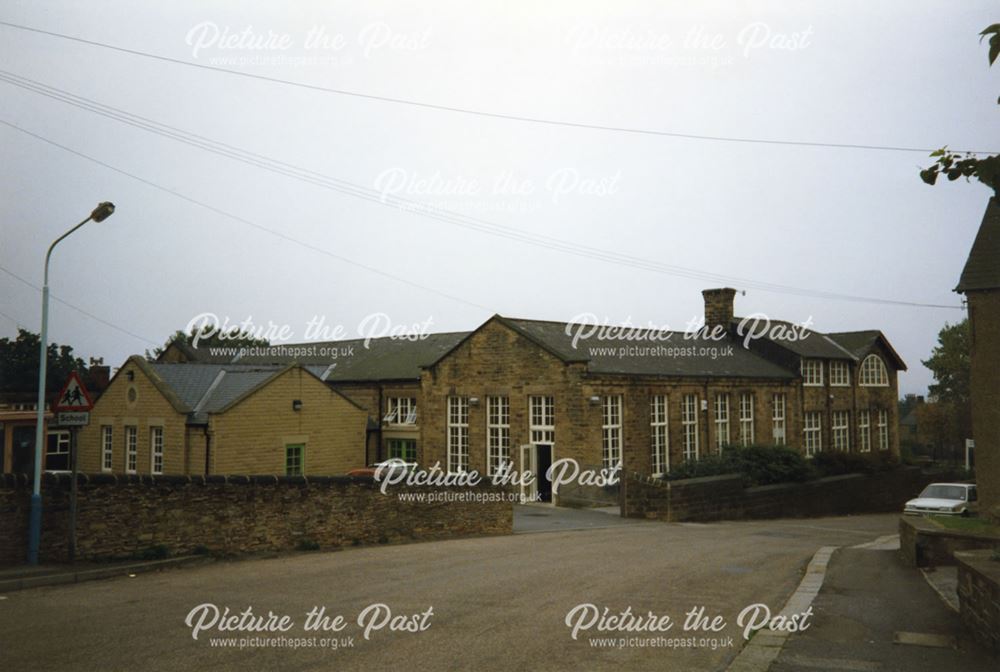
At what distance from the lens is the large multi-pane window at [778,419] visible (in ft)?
123

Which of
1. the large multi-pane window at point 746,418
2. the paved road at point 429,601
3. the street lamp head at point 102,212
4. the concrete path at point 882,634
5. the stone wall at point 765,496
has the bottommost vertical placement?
the stone wall at point 765,496

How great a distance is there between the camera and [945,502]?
78.4 ft

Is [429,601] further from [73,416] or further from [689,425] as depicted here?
[689,425]

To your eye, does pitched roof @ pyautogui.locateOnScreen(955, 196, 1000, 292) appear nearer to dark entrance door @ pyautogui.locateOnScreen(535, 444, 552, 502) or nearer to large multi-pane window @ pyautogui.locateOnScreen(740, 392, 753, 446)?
large multi-pane window @ pyautogui.locateOnScreen(740, 392, 753, 446)

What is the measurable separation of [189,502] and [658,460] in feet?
69.0

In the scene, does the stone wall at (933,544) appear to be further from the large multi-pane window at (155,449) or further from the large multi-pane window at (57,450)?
the large multi-pane window at (57,450)

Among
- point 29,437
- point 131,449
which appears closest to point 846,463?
point 131,449

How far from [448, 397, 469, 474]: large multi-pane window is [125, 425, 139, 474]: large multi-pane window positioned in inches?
472

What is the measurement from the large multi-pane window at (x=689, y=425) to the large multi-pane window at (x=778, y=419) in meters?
6.38

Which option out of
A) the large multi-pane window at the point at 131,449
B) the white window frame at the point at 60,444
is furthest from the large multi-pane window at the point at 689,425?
the white window frame at the point at 60,444

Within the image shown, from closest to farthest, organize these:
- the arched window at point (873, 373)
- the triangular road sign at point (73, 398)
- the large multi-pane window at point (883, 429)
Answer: the triangular road sign at point (73, 398)
the arched window at point (873, 373)
the large multi-pane window at point (883, 429)

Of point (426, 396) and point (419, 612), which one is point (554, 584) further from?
point (426, 396)

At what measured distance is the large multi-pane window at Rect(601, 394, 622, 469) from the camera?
29.3 meters

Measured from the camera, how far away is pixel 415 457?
120 feet
